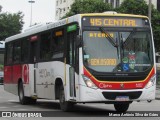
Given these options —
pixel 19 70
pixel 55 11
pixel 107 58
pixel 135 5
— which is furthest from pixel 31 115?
pixel 55 11

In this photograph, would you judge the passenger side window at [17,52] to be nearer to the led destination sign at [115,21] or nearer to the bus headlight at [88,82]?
the led destination sign at [115,21]

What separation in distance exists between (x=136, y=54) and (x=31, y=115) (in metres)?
3.74

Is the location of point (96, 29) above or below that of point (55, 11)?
below

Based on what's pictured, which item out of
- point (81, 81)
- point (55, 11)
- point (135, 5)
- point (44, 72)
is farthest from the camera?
point (55, 11)

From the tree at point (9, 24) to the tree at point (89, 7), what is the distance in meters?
27.3

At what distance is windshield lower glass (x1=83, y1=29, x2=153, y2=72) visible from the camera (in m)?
15.2

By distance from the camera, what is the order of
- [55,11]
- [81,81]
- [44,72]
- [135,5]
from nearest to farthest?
1. [81,81]
2. [44,72]
3. [135,5]
4. [55,11]

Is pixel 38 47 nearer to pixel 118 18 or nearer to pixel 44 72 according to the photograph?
pixel 44 72

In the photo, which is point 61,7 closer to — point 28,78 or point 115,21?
point 28,78

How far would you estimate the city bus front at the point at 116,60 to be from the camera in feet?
49.6

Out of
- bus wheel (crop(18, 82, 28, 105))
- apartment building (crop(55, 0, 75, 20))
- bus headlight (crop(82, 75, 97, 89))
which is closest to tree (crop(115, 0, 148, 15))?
bus wheel (crop(18, 82, 28, 105))

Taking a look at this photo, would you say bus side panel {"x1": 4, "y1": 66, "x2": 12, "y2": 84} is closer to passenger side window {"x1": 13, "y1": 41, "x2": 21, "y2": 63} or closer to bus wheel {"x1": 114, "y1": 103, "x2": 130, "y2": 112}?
passenger side window {"x1": 13, "y1": 41, "x2": 21, "y2": 63}

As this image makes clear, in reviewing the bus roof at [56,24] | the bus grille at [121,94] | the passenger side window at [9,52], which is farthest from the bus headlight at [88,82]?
the passenger side window at [9,52]

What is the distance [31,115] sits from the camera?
15742 millimetres
